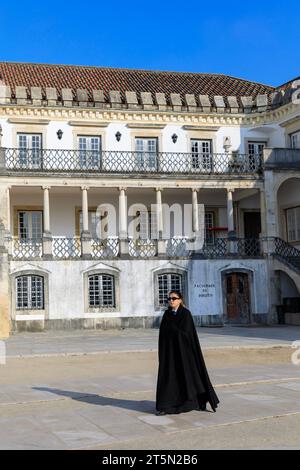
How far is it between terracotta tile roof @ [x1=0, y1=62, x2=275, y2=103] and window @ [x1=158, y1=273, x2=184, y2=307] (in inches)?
357

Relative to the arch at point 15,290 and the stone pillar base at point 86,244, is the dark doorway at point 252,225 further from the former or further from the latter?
the arch at point 15,290

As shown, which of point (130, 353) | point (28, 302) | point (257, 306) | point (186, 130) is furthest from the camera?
point (186, 130)

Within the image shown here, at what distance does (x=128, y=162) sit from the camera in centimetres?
2852

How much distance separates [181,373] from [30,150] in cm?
2072

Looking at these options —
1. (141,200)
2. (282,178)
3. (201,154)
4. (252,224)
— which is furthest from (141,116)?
(252,224)

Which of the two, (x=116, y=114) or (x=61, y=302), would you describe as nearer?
(x=61, y=302)

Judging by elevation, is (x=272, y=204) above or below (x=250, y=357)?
above

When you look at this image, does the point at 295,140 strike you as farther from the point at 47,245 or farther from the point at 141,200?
the point at 47,245

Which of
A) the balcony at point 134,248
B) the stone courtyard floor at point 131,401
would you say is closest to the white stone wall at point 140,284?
the balcony at point 134,248

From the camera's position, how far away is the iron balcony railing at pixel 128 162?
89.5 ft

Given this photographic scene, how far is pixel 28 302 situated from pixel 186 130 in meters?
10.9

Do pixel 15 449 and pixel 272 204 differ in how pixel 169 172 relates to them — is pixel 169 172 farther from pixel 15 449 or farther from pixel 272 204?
pixel 15 449

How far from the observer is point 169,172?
27750 mm
